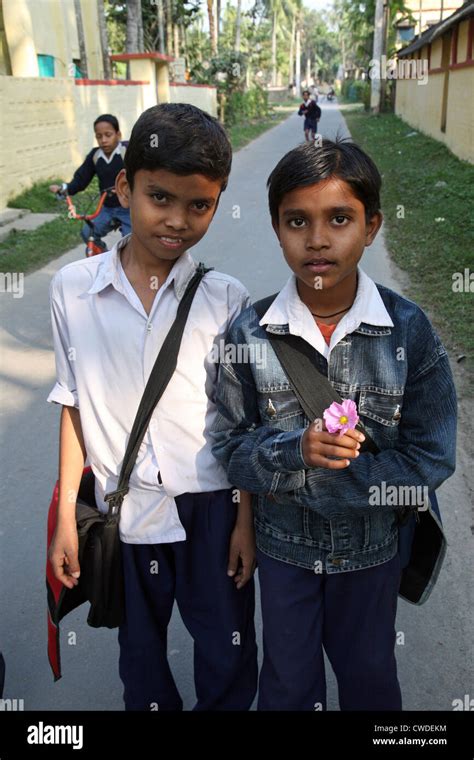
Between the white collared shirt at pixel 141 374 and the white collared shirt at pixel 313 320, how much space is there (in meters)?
0.19

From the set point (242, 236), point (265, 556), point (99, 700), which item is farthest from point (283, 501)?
point (242, 236)

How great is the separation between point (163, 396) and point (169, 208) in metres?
0.44

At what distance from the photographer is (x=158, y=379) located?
168cm

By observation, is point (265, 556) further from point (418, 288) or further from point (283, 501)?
point (418, 288)

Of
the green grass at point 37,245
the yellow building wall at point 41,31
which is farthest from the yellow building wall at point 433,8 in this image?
the green grass at point 37,245

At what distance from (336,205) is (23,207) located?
34.5 ft

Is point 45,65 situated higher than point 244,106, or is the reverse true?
point 45,65

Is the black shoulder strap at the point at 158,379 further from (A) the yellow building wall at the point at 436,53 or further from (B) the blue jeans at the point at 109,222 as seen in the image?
(A) the yellow building wall at the point at 436,53

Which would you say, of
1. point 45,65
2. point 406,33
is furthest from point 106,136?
point 406,33

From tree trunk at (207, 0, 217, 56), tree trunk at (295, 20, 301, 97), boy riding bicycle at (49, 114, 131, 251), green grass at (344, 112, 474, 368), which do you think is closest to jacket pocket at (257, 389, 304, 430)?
green grass at (344, 112, 474, 368)

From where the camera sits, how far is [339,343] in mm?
1590

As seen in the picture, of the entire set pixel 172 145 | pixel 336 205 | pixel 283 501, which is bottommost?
pixel 283 501

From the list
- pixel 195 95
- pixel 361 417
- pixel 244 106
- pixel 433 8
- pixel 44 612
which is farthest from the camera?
pixel 433 8

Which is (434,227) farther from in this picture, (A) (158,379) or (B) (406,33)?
(B) (406,33)
